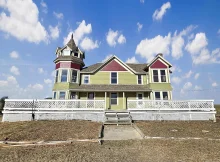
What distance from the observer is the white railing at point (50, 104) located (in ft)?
51.4

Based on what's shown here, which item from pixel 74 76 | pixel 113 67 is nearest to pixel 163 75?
pixel 113 67

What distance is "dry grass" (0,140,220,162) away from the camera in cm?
659

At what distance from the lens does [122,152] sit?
7457 mm

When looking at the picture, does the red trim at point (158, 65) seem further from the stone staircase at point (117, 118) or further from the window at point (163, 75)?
the stone staircase at point (117, 118)

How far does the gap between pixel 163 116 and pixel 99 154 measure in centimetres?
1127

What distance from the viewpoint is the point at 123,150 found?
7.75 meters

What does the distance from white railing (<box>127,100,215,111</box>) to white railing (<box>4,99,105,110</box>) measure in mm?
3902

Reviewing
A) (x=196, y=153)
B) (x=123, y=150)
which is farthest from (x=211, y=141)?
(x=123, y=150)

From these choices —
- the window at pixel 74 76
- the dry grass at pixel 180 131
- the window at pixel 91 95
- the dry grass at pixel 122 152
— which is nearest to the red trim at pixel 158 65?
the window at pixel 91 95

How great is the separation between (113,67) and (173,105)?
10.5 m

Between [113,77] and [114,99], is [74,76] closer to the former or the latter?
[113,77]

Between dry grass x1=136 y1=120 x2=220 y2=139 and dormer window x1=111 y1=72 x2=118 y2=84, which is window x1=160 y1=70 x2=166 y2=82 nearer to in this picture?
dormer window x1=111 y1=72 x2=118 y2=84

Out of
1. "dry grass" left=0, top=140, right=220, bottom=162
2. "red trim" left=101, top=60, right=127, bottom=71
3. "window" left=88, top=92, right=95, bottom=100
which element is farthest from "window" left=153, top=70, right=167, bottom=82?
"dry grass" left=0, top=140, right=220, bottom=162

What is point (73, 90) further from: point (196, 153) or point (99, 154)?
point (196, 153)
